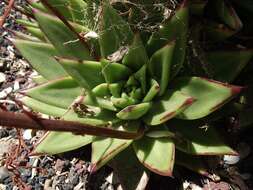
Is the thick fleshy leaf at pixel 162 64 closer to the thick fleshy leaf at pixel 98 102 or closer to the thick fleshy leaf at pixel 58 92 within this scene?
the thick fleshy leaf at pixel 98 102

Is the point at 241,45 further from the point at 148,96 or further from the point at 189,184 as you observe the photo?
the point at 189,184

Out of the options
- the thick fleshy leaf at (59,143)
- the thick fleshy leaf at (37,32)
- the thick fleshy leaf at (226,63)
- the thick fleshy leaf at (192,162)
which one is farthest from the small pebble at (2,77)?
the thick fleshy leaf at (226,63)

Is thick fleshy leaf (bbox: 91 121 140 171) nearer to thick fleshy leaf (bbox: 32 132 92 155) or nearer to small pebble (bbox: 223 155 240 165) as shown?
thick fleshy leaf (bbox: 32 132 92 155)

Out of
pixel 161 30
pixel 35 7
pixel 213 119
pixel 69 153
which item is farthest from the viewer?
pixel 69 153

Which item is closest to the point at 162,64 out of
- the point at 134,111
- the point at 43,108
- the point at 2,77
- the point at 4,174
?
the point at 134,111

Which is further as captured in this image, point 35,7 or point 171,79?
point 35,7

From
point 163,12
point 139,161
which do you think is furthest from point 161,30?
point 139,161

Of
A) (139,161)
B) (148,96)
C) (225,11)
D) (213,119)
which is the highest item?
(225,11)

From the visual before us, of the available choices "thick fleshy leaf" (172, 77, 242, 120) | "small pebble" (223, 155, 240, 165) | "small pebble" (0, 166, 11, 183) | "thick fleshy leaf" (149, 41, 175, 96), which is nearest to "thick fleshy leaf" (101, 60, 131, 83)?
"thick fleshy leaf" (149, 41, 175, 96)
